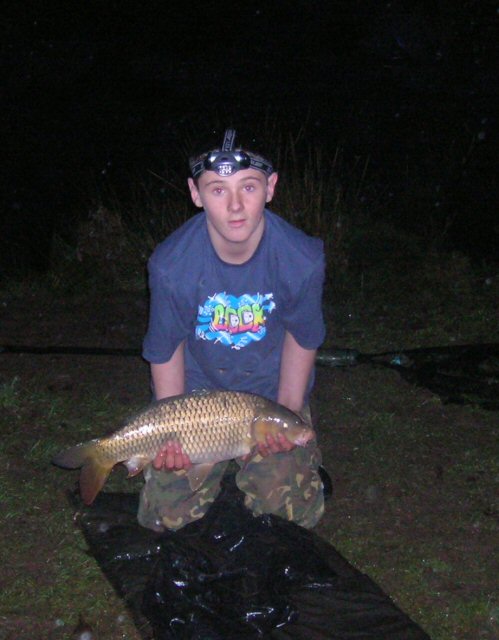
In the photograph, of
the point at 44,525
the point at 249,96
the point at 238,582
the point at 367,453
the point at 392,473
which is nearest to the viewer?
the point at 238,582

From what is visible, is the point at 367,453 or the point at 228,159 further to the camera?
the point at 367,453

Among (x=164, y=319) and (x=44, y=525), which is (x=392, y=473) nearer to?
(x=164, y=319)

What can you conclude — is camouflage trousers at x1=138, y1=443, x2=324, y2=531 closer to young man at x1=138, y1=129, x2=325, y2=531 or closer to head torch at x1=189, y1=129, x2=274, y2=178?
young man at x1=138, y1=129, x2=325, y2=531

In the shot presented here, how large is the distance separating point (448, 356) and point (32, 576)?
3039 millimetres

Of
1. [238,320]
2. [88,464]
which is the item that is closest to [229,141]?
[238,320]

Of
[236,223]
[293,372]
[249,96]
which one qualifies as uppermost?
[236,223]

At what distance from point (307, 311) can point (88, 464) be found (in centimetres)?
105

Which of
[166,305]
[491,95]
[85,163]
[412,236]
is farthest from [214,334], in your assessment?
[491,95]

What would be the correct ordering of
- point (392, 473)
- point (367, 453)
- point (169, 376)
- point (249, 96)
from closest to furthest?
point (169, 376), point (392, 473), point (367, 453), point (249, 96)

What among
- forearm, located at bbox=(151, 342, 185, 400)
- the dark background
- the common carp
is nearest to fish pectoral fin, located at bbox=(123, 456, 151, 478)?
the common carp

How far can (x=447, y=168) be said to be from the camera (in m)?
10.8

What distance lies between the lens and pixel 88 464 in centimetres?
326

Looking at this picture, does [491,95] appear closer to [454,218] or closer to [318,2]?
[454,218]

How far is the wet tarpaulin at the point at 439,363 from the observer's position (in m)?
4.95
